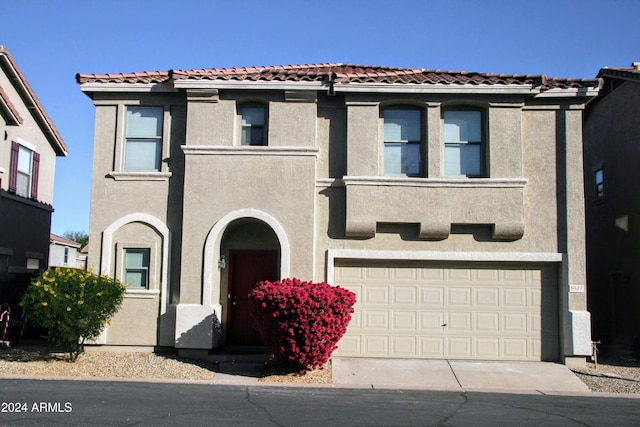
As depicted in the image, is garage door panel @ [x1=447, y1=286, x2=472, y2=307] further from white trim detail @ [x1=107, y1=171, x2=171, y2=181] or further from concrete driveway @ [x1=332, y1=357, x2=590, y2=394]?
white trim detail @ [x1=107, y1=171, x2=171, y2=181]

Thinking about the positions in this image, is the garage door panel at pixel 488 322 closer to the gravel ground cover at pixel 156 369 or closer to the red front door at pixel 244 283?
the gravel ground cover at pixel 156 369

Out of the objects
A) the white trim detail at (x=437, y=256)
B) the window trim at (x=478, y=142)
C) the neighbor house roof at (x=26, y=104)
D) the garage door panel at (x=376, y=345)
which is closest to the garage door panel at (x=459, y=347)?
the garage door panel at (x=376, y=345)

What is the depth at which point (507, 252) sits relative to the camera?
47.6 feet

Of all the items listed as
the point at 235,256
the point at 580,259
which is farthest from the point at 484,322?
the point at 235,256

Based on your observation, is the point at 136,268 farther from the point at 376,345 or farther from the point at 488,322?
the point at 488,322

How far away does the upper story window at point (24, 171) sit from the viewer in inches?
758

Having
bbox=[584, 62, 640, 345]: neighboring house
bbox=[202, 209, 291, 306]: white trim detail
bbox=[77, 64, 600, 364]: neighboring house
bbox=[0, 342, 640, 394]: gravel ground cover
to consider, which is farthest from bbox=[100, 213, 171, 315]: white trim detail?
bbox=[584, 62, 640, 345]: neighboring house

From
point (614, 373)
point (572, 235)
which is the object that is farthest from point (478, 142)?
point (614, 373)

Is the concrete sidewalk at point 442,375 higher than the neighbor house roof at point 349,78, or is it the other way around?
the neighbor house roof at point 349,78

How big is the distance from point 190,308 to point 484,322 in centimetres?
654

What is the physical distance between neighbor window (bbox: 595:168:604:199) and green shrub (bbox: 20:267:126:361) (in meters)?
14.0

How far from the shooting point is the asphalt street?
350 inches

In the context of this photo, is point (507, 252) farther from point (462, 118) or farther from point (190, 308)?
point (190, 308)

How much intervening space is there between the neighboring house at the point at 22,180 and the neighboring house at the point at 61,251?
40.4ft
